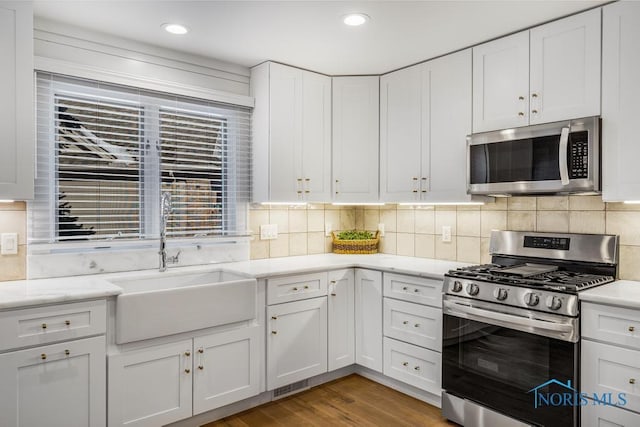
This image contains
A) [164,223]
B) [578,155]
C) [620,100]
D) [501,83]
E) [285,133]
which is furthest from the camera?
[285,133]

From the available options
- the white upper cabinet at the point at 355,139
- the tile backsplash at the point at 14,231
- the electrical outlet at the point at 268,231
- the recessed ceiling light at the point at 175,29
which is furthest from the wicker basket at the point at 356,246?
the tile backsplash at the point at 14,231

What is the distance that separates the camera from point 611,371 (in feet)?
6.64

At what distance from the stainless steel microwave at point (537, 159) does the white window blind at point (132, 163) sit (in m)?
1.69

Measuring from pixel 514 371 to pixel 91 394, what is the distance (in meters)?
2.12

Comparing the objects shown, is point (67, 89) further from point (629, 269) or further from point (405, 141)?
point (629, 269)

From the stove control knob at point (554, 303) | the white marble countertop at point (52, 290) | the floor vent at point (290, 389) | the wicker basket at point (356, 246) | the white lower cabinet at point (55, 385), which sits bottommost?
the floor vent at point (290, 389)

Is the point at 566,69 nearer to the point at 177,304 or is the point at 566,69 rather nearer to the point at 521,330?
the point at 521,330

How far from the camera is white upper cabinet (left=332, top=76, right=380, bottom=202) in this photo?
139 inches

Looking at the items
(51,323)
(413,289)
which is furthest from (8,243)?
(413,289)

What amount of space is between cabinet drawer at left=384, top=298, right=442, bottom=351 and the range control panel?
0.74 m

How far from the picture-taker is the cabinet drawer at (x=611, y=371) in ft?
6.42

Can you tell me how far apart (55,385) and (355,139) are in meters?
2.53

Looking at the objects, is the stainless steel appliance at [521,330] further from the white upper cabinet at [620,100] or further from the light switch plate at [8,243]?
the light switch plate at [8,243]

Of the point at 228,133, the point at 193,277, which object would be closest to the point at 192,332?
the point at 193,277
